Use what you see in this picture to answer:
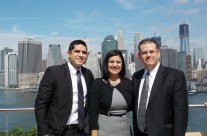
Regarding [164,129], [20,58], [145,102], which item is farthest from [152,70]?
[20,58]

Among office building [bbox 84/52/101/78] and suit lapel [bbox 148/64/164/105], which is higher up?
office building [bbox 84/52/101/78]

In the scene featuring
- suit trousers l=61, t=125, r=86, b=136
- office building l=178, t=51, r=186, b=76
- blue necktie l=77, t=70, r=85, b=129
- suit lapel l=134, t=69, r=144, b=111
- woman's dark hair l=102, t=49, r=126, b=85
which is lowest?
suit trousers l=61, t=125, r=86, b=136

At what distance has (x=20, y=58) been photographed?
306 ft

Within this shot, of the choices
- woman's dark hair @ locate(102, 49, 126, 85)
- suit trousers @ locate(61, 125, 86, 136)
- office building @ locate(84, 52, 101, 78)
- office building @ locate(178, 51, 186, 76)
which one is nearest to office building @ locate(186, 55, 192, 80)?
office building @ locate(178, 51, 186, 76)

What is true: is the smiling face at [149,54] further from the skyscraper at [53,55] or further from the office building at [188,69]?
the skyscraper at [53,55]

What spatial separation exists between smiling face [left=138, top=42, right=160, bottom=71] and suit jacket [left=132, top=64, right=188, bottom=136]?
0.12 m

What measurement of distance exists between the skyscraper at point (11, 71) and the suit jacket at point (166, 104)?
265 feet

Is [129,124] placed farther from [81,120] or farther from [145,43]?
[145,43]

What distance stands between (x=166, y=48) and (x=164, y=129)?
71.1 metres

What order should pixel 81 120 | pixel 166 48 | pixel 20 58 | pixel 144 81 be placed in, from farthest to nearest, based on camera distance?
pixel 20 58 < pixel 166 48 < pixel 81 120 < pixel 144 81

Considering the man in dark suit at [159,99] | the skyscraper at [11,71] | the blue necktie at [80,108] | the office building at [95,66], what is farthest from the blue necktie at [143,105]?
the skyscraper at [11,71]

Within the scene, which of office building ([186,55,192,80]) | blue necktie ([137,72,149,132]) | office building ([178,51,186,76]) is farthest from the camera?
office building ([178,51,186,76])

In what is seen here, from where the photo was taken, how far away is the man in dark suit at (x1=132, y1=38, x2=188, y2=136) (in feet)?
6.98

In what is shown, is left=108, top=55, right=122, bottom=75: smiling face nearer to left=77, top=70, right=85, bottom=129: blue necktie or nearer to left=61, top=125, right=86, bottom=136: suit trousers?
left=77, top=70, right=85, bottom=129: blue necktie
